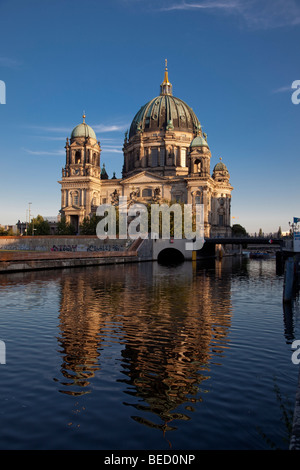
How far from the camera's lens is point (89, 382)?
35.9ft

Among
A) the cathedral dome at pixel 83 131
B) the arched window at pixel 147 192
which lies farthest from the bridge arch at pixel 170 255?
the cathedral dome at pixel 83 131

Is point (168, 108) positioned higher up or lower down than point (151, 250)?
higher up

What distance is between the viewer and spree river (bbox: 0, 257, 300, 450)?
8.18 metres

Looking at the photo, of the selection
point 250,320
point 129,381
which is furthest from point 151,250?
point 129,381

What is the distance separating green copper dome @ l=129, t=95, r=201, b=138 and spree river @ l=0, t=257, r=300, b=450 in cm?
10407

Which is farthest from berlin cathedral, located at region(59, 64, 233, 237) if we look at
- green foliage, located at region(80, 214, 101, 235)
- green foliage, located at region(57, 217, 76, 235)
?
green foliage, located at region(80, 214, 101, 235)

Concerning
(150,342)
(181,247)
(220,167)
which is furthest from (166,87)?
(150,342)

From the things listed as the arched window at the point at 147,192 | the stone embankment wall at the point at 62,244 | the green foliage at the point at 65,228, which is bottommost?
the stone embankment wall at the point at 62,244

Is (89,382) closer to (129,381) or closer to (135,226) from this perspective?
(129,381)

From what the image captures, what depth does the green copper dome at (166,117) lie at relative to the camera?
120 m

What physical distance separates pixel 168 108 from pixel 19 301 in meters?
107

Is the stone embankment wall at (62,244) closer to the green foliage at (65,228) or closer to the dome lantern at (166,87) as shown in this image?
the green foliage at (65,228)

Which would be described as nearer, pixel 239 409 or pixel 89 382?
pixel 239 409

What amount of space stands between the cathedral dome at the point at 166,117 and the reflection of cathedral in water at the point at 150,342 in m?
98.7
